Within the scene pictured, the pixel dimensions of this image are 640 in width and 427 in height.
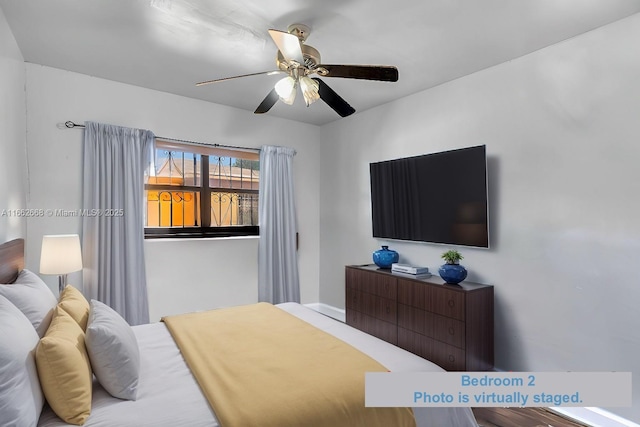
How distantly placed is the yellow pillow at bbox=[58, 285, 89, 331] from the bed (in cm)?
31

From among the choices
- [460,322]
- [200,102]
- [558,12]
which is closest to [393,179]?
[460,322]

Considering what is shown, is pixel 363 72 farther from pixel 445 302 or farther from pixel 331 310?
pixel 331 310

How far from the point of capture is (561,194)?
2395 millimetres

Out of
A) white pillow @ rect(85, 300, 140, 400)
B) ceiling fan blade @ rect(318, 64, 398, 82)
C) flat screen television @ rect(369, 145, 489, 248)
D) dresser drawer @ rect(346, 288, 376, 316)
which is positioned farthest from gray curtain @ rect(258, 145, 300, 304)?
white pillow @ rect(85, 300, 140, 400)

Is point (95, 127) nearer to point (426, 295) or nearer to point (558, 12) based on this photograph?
point (426, 295)

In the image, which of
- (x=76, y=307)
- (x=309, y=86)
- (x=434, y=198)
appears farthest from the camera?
(x=434, y=198)

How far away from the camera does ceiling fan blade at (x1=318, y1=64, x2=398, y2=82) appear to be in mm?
2029

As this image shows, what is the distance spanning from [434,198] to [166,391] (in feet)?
8.28

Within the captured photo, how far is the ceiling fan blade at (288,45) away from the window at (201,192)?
80.9 inches

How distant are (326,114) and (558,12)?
2.48 m

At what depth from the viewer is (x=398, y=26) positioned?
223 centimetres

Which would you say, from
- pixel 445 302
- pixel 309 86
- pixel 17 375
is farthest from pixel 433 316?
pixel 17 375

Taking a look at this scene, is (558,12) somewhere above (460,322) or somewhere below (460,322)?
above

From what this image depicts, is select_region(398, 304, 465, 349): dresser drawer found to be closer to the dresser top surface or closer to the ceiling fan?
the dresser top surface
